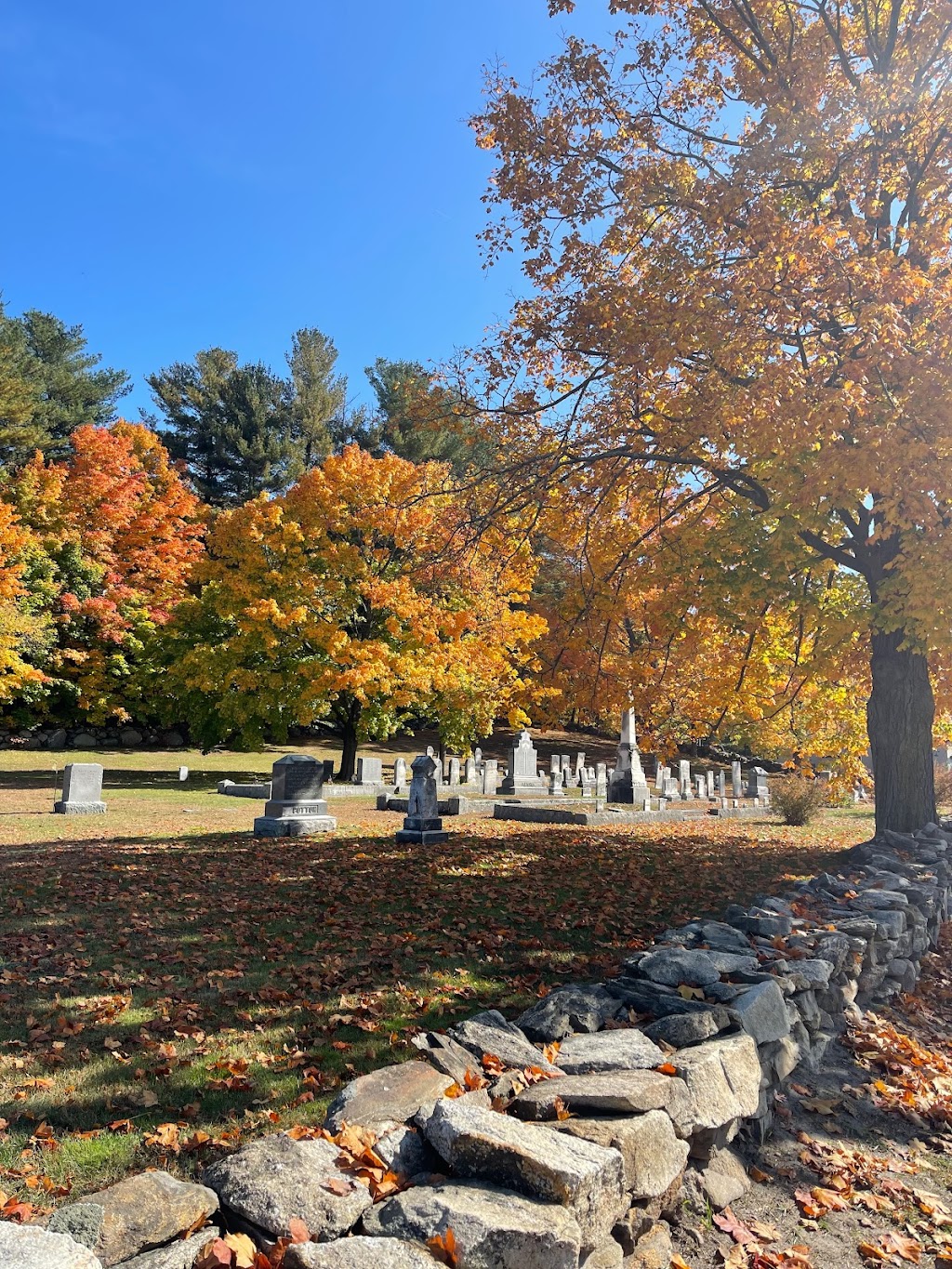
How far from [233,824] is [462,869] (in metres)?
6.44

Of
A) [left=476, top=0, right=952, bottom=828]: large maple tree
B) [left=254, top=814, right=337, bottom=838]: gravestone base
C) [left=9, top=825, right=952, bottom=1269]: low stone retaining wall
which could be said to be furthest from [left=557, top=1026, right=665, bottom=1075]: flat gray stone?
[left=254, top=814, right=337, bottom=838]: gravestone base

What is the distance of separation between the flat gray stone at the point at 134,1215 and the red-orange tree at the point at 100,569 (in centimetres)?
2695

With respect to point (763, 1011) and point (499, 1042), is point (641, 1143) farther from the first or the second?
point (763, 1011)

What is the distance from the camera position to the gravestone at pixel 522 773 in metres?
23.3

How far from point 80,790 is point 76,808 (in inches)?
13.6

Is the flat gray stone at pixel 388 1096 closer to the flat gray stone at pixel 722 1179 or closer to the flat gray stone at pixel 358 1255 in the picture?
the flat gray stone at pixel 358 1255

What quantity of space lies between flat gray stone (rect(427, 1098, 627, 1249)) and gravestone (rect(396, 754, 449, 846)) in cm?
922

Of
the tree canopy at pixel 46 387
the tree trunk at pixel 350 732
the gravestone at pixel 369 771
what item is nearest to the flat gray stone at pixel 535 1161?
the gravestone at pixel 369 771

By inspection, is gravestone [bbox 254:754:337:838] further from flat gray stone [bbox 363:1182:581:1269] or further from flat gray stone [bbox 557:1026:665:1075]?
flat gray stone [bbox 363:1182:581:1269]

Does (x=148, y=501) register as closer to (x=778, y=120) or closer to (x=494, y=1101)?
(x=778, y=120)

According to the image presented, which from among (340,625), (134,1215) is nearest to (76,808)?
(340,625)

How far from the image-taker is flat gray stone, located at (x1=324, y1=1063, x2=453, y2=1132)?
297 centimetres

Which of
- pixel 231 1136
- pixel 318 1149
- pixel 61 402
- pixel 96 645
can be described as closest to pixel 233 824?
pixel 231 1136

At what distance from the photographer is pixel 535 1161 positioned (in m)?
2.56
